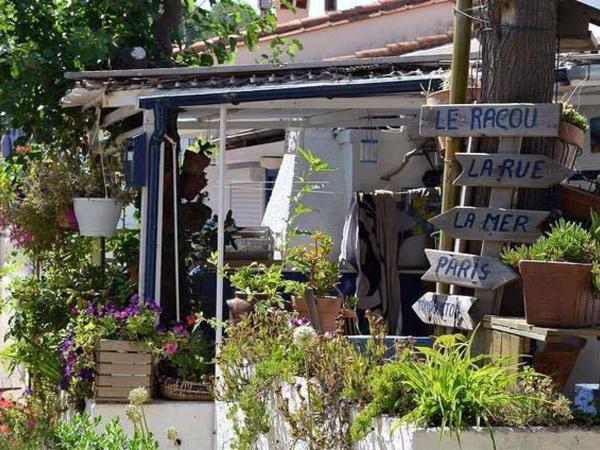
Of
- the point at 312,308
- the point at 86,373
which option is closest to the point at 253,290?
the point at 312,308

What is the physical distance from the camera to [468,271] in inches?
246

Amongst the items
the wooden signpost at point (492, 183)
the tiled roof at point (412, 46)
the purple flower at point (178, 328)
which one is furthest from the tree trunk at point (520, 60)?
the tiled roof at point (412, 46)

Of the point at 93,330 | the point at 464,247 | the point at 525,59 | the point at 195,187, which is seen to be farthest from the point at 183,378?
the point at 525,59

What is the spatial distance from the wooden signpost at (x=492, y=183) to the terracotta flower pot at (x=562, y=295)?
1.33 feet

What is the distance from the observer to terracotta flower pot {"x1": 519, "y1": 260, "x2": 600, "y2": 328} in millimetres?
5590

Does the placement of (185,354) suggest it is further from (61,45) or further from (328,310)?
(61,45)

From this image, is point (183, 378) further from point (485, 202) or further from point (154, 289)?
point (485, 202)

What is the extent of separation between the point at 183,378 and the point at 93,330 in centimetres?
73

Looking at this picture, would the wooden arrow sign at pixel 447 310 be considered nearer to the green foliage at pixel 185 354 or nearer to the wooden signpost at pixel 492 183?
the wooden signpost at pixel 492 183

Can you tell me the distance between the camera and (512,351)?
236 inches

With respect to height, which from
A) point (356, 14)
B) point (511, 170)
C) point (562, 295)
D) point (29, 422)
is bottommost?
point (29, 422)

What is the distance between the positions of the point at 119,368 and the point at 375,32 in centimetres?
1158

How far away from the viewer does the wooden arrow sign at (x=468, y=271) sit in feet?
20.0

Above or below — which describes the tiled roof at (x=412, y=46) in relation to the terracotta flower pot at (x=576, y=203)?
above
